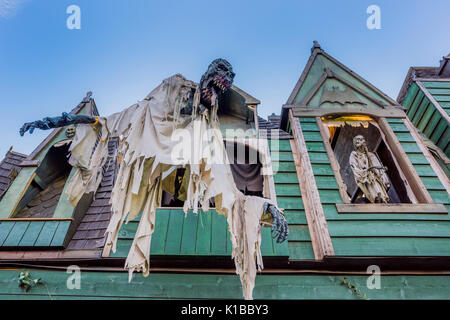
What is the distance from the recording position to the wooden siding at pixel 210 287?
3861 mm

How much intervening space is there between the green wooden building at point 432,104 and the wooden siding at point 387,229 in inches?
84.6

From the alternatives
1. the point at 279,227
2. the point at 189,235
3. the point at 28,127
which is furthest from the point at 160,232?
the point at 28,127

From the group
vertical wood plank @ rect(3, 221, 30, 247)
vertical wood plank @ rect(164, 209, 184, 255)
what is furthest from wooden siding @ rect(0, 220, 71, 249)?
vertical wood plank @ rect(164, 209, 184, 255)

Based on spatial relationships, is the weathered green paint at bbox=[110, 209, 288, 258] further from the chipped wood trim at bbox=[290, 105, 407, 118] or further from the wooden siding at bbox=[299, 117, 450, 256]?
the chipped wood trim at bbox=[290, 105, 407, 118]

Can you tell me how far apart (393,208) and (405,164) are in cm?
114

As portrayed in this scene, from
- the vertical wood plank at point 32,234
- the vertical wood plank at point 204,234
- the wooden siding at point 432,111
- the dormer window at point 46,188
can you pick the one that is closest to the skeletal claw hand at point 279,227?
the vertical wood plank at point 204,234

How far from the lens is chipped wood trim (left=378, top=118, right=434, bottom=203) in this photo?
5133 mm

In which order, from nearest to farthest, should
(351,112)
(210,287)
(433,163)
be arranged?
(210,287) < (433,163) < (351,112)

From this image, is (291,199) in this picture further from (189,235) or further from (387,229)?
(189,235)

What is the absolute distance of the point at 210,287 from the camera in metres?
3.94

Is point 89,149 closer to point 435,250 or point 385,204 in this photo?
point 385,204

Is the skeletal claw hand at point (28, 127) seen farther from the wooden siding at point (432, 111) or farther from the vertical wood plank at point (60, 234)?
the wooden siding at point (432, 111)

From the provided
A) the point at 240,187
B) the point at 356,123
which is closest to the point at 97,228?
the point at 240,187

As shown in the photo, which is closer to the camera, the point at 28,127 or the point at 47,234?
the point at 28,127
